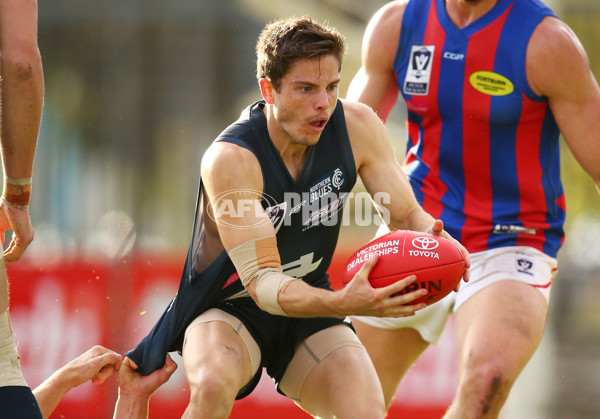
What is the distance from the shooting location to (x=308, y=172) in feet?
12.7

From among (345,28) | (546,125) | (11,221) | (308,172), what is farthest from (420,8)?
(345,28)

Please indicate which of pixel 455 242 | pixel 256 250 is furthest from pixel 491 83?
pixel 256 250

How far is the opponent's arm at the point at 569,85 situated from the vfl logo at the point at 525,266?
0.52 metres

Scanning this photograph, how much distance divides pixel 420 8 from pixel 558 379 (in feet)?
14.2

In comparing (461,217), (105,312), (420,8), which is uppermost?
(420,8)

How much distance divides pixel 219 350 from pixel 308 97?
1113mm

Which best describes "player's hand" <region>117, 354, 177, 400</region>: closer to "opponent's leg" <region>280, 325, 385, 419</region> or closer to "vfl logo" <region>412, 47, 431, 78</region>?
"opponent's leg" <region>280, 325, 385, 419</region>

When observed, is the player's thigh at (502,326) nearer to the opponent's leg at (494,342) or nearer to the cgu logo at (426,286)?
the opponent's leg at (494,342)

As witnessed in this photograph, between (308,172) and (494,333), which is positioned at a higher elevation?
(308,172)

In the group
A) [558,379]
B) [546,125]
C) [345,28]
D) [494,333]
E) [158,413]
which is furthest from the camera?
[345,28]

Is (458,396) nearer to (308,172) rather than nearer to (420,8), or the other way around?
(308,172)

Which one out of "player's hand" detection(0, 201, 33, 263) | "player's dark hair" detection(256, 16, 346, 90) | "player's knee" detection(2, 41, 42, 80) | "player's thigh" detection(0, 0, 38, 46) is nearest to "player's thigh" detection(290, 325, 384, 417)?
"player's dark hair" detection(256, 16, 346, 90)

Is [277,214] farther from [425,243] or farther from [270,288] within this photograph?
[425,243]

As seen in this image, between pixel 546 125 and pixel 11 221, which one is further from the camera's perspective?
pixel 546 125
